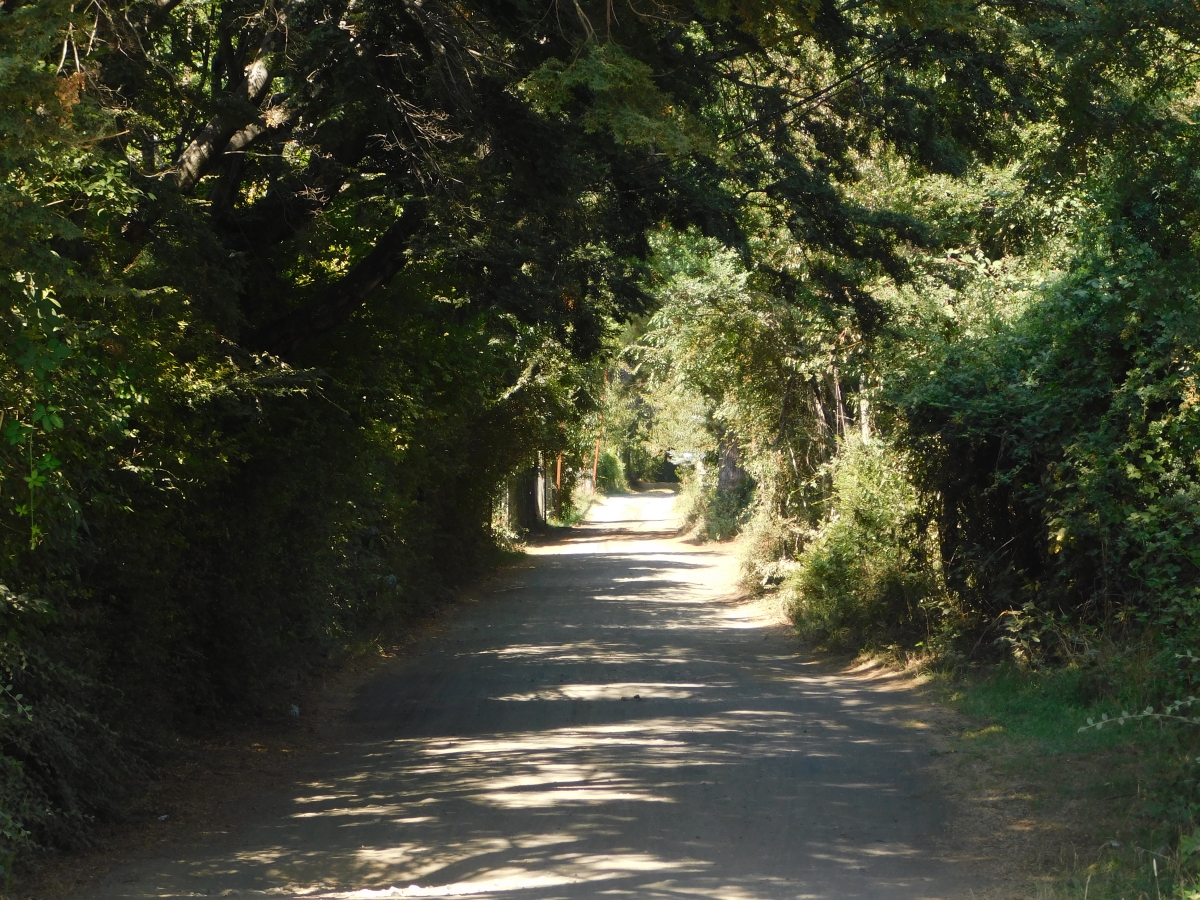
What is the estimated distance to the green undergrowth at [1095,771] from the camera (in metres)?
6.17

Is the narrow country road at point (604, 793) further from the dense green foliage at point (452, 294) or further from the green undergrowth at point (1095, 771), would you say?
the dense green foliage at point (452, 294)

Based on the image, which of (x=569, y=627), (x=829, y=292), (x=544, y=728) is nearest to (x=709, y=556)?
(x=569, y=627)

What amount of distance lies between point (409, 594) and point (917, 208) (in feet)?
33.8

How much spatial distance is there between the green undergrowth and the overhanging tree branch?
6572mm

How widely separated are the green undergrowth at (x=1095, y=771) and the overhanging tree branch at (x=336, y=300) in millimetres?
6572

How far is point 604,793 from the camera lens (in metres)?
8.44

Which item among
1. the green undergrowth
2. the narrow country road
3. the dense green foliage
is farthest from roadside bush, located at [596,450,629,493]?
the green undergrowth

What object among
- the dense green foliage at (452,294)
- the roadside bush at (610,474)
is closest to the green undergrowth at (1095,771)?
the dense green foliage at (452,294)

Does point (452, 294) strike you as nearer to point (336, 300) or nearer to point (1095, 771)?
point (336, 300)

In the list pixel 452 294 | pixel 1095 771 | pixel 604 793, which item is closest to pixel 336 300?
pixel 452 294

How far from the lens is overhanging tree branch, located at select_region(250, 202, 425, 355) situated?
11.1 meters

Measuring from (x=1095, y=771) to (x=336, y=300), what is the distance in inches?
294

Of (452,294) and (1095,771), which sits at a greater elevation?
(452,294)

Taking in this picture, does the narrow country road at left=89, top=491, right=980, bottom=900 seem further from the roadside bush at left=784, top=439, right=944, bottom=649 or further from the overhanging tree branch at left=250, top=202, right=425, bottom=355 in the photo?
the overhanging tree branch at left=250, top=202, right=425, bottom=355
